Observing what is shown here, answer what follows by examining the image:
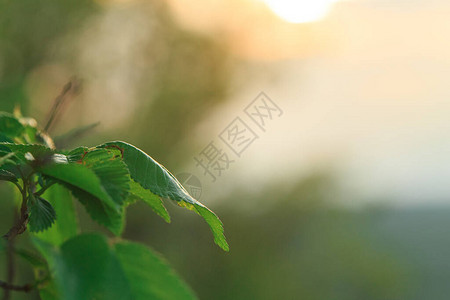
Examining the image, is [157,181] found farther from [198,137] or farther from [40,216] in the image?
[198,137]

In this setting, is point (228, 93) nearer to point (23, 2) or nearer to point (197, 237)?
point (197, 237)

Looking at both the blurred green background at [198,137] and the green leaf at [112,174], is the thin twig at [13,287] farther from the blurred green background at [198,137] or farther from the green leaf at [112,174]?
the blurred green background at [198,137]

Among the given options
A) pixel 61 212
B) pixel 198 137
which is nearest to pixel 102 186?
pixel 61 212


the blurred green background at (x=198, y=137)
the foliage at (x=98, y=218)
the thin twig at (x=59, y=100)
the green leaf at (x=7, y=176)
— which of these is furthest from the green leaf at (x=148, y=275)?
the blurred green background at (x=198, y=137)

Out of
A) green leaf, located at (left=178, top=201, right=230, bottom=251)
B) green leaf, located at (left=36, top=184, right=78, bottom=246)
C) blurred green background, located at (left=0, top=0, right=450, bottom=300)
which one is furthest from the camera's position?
blurred green background, located at (left=0, top=0, right=450, bottom=300)

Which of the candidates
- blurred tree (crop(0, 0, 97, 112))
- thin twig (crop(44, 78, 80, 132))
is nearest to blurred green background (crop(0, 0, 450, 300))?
blurred tree (crop(0, 0, 97, 112))

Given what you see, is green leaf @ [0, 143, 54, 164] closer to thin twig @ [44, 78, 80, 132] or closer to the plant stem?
the plant stem
